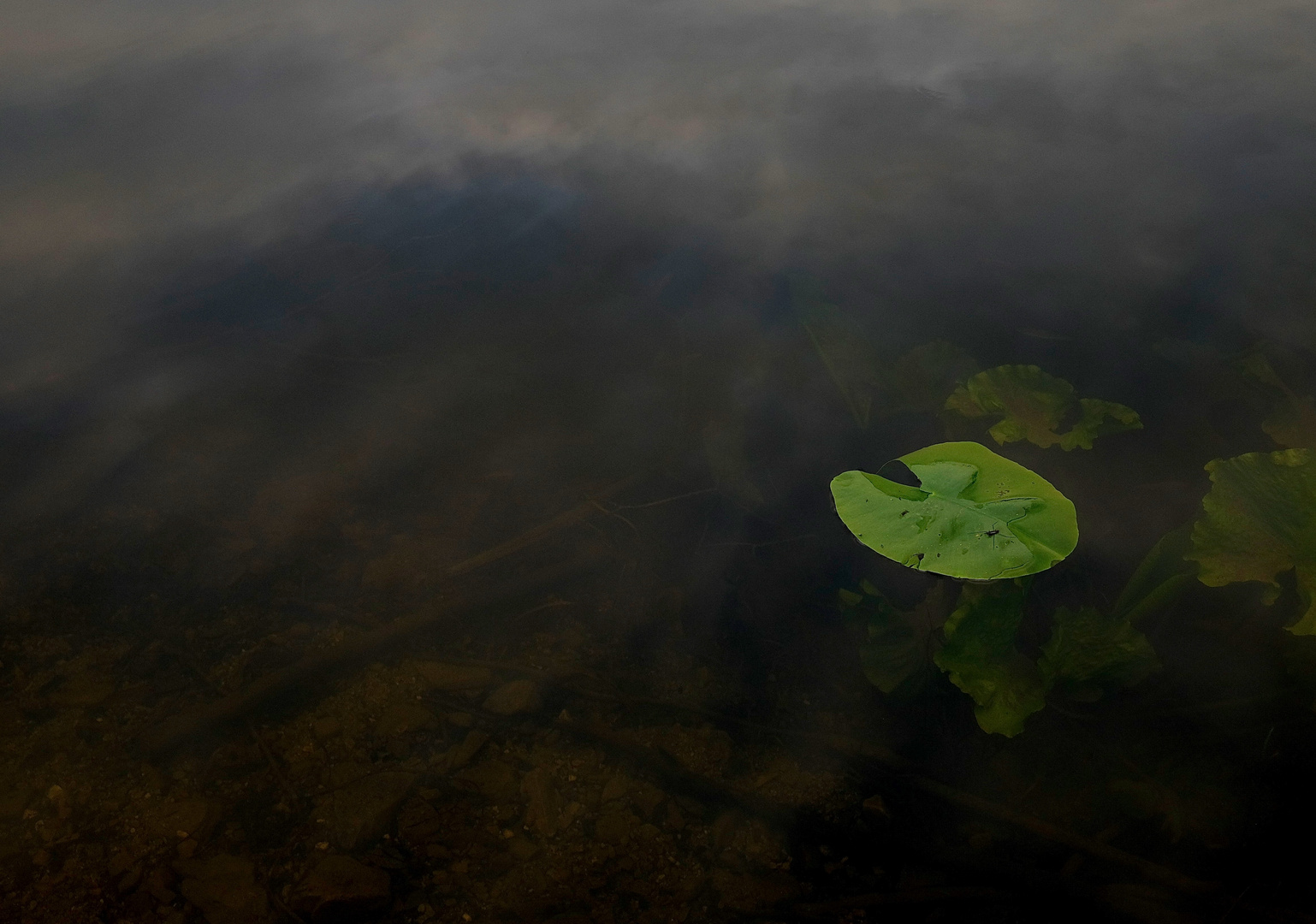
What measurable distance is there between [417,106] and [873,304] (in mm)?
3326

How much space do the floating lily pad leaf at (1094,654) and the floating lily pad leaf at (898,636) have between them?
0.25 m

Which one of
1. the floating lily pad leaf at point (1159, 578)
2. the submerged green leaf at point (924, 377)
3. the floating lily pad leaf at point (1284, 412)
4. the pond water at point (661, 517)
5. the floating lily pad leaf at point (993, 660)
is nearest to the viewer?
the pond water at point (661, 517)

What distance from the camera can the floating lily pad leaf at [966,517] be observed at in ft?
5.98

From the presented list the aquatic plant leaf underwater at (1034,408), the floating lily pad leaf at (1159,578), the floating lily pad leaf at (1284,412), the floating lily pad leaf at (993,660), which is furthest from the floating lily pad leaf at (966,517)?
the floating lily pad leaf at (1284,412)

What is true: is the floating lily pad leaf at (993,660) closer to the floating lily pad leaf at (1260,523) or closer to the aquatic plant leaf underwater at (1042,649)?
the aquatic plant leaf underwater at (1042,649)

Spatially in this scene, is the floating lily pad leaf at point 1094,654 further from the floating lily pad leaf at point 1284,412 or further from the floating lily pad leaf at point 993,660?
the floating lily pad leaf at point 1284,412

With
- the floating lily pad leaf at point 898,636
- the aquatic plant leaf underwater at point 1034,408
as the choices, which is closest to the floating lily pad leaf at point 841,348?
the aquatic plant leaf underwater at point 1034,408

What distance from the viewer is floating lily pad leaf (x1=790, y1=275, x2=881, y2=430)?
2645 millimetres

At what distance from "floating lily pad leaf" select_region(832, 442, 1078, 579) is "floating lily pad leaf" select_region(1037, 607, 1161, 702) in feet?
0.54

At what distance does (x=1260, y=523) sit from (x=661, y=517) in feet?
4.81

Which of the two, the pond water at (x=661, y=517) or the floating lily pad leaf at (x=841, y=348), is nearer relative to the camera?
the pond water at (x=661, y=517)

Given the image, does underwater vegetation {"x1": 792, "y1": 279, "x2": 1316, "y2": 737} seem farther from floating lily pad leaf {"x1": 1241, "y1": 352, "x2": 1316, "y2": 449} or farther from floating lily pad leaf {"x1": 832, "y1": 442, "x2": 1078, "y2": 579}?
floating lily pad leaf {"x1": 1241, "y1": 352, "x2": 1316, "y2": 449}

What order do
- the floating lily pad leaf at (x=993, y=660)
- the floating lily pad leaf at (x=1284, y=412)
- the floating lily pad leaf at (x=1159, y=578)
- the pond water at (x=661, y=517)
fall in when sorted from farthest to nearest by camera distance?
the floating lily pad leaf at (x=1284, y=412)
the floating lily pad leaf at (x=1159, y=578)
the floating lily pad leaf at (x=993, y=660)
the pond water at (x=661, y=517)

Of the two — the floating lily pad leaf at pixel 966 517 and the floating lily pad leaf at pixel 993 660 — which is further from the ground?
the floating lily pad leaf at pixel 966 517
